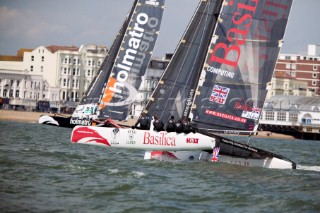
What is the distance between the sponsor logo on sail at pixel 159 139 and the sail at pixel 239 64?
77.6 inches

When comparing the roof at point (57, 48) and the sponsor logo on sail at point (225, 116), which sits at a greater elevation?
the roof at point (57, 48)

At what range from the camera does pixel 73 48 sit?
152m

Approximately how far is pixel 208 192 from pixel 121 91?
2677cm

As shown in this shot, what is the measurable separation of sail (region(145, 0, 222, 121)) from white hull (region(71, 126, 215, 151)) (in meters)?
2.24

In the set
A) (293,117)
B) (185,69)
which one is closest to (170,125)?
(185,69)

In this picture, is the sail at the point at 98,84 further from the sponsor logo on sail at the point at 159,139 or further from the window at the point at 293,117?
the window at the point at 293,117

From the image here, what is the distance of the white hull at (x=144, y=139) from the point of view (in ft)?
95.2

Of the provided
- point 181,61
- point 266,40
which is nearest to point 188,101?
point 181,61

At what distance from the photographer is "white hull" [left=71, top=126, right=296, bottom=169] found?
95.5 ft

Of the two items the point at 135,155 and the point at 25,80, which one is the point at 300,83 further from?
the point at 135,155

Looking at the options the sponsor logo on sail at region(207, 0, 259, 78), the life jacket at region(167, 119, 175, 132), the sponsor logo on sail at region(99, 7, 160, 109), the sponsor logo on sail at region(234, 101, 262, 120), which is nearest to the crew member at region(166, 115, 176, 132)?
the life jacket at region(167, 119, 175, 132)

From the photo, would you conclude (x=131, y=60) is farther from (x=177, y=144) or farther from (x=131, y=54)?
(x=177, y=144)

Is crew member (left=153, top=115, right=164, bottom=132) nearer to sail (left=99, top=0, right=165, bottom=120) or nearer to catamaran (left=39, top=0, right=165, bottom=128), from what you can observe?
catamaran (left=39, top=0, right=165, bottom=128)

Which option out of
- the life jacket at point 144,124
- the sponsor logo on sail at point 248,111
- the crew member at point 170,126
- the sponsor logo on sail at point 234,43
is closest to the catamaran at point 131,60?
the life jacket at point 144,124
